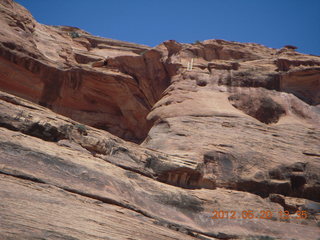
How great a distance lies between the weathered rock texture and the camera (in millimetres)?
7410

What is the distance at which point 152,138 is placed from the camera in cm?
1419

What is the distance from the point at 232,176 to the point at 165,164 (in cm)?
299

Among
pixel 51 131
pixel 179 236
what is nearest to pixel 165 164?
pixel 179 236

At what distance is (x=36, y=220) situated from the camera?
19.3 feet
